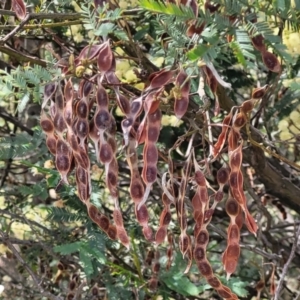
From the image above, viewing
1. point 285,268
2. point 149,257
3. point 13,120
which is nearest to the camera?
point 285,268

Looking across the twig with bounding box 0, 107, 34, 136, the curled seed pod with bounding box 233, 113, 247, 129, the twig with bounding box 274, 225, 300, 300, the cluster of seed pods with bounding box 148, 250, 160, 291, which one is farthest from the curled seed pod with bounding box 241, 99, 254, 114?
the twig with bounding box 0, 107, 34, 136

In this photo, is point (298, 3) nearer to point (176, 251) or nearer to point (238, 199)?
point (238, 199)

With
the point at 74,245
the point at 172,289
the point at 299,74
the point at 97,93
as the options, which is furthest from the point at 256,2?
the point at 172,289

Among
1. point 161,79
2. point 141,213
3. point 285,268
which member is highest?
point 161,79

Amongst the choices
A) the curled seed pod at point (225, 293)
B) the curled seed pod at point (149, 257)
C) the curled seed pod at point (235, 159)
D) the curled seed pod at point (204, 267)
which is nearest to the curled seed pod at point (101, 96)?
the curled seed pod at point (235, 159)

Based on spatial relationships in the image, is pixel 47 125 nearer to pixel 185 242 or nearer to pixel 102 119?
pixel 102 119

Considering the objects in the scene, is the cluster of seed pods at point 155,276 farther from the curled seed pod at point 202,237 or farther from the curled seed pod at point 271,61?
the curled seed pod at point 271,61

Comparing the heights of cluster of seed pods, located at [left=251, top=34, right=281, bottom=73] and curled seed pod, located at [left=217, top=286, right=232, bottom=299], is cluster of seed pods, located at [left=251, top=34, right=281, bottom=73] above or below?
above

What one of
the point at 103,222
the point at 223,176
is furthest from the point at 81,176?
the point at 223,176

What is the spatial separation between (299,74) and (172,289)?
635 mm

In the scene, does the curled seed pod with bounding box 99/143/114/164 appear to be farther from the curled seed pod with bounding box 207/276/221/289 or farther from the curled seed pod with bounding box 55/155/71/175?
the curled seed pod with bounding box 207/276/221/289

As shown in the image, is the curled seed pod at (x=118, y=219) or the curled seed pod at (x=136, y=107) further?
the curled seed pod at (x=118, y=219)

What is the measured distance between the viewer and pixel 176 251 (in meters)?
1.84

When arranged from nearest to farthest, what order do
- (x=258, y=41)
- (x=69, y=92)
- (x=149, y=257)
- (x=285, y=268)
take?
(x=258, y=41)
(x=69, y=92)
(x=285, y=268)
(x=149, y=257)
